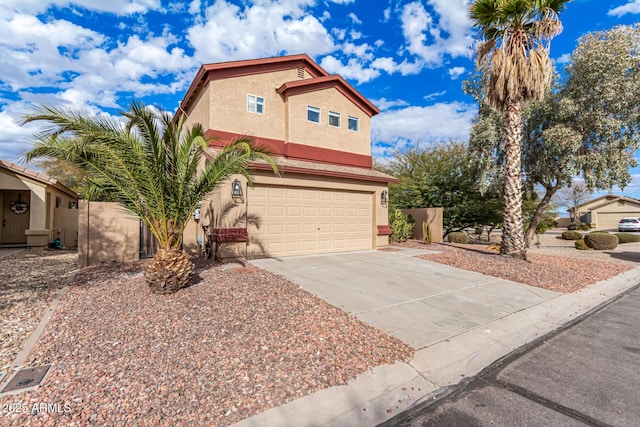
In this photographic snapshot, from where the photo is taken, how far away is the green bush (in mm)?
14531

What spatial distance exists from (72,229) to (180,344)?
15286 millimetres

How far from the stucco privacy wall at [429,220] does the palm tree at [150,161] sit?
1168 cm

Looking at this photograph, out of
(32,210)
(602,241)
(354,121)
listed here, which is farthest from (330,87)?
(602,241)

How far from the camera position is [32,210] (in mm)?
12438

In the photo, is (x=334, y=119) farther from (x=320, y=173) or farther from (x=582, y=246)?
(x=582, y=246)

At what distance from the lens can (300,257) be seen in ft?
33.7

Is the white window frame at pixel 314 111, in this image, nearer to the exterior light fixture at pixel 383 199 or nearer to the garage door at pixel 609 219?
the exterior light fixture at pixel 383 199

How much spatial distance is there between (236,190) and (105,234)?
408 centimetres

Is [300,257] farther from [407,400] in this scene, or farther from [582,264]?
[582,264]

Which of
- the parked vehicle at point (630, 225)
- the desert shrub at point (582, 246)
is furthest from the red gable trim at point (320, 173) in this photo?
the parked vehicle at point (630, 225)

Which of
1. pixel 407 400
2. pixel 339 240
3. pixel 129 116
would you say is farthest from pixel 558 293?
pixel 129 116

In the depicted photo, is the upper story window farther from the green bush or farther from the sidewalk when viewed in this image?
the sidewalk

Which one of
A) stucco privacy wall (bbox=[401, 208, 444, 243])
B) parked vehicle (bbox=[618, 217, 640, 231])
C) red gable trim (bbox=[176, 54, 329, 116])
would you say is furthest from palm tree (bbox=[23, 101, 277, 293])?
parked vehicle (bbox=[618, 217, 640, 231])

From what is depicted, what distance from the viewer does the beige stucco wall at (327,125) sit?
12219mm
